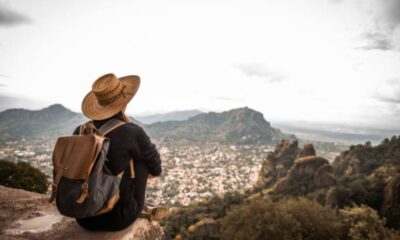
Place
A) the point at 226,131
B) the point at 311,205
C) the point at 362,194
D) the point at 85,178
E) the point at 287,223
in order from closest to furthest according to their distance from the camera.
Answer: the point at 85,178 → the point at 287,223 → the point at 311,205 → the point at 362,194 → the point at 226,131

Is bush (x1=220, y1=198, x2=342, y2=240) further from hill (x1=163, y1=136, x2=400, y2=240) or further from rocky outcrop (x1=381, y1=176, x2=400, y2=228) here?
rocky outcrop (x1=381, y1=176, x2=400, y2=228)

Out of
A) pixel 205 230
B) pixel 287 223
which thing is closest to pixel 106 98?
pixel 287 223

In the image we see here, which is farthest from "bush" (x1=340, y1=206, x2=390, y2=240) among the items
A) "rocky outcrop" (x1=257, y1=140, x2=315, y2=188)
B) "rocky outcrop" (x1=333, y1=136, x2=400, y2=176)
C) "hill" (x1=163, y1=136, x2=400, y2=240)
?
"rocky outcrop" (x1=257, y1=140, x2=315, y2=188)

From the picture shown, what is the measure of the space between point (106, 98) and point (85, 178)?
3.05 ft

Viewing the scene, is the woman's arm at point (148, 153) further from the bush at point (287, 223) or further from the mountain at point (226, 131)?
the mountain at point (226, 131)

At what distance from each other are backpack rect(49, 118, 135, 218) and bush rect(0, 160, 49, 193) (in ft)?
59.0

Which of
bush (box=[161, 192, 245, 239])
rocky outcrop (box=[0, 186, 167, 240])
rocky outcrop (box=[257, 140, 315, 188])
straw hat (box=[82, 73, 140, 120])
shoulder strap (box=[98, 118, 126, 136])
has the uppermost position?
straw hat (box=[82, 73, 140, 120])

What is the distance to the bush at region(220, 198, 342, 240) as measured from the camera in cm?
1530

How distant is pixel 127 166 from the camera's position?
278 centimetres

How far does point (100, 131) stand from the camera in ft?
8.93

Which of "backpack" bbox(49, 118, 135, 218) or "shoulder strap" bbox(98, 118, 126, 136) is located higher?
"shoulder strap" bbox(98, 118, 126, 136)

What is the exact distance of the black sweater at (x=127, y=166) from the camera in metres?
2.68

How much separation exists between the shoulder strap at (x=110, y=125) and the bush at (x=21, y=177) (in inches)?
711

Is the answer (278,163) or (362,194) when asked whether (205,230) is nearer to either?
(362,194)
